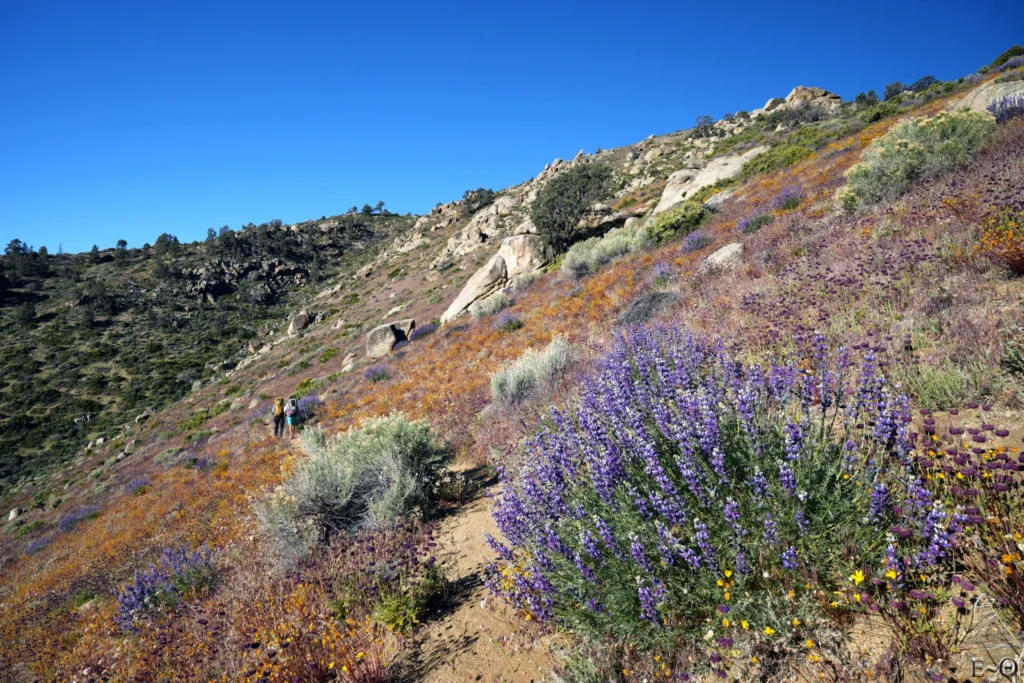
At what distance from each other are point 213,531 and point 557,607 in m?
7.60

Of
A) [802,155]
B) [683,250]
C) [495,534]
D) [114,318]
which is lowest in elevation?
[495,534]

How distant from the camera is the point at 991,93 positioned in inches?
535

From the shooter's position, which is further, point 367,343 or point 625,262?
Result: point 367,343

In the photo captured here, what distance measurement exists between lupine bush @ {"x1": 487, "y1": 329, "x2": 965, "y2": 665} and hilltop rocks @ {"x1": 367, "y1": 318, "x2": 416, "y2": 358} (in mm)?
20734

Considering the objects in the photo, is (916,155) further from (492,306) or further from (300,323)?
(300,323)

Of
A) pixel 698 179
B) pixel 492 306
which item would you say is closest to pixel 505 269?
pixel 492 306

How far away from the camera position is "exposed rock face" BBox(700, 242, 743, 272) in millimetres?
10117

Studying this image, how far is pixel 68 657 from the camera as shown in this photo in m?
5.47

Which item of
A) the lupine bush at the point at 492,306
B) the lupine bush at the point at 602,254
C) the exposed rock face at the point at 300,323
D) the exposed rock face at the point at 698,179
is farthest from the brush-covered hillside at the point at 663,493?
the exposed rock face at the point at 300,323

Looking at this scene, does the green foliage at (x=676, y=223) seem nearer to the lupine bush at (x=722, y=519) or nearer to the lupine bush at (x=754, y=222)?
the lupine bush at (x=754, y=222)

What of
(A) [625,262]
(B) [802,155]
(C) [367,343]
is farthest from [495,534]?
(B) [802,155]

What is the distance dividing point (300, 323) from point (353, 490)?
4334cm

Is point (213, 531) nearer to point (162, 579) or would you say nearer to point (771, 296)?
point (162, 579)

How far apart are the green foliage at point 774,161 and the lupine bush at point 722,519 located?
23162 mm
